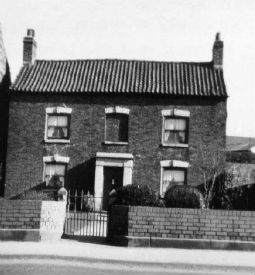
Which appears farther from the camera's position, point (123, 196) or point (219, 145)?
point (219, 145)

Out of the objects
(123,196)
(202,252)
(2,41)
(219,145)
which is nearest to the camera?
(202,252)

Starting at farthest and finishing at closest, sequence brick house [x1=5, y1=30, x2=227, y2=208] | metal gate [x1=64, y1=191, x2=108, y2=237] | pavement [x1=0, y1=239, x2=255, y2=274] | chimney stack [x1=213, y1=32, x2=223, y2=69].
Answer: chimney stack [x1=213, y1=32, x2=223, y2=69], brick house [x1=5, y1=30, x2=227, y2=208], metal gate [x1=64, y1=191, x2=108, y2=237], pavement [x1=0, y1=239, x2=255, y2=274]

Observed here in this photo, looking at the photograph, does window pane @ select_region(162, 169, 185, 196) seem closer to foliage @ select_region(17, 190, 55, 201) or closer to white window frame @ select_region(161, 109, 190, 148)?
white window frame @ select_region(161, 109, 190, 148)

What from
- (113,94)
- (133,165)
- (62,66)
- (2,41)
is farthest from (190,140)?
(2,41)

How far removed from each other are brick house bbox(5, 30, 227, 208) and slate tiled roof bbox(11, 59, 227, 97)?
0.06m

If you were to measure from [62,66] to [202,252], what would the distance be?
16.7 meters

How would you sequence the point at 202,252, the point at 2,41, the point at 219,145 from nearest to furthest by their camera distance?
1. the point at 202,252
2. the point at 219,145
3. the point at 2,41

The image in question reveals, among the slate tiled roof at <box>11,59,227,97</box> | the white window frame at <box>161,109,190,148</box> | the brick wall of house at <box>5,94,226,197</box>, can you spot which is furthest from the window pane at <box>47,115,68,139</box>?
the white window frame at <box>161,109,190,148</box>

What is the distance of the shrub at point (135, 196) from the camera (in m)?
11.5

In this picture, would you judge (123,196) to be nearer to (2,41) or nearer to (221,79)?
(221,79)

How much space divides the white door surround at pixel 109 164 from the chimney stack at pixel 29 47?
286 inches

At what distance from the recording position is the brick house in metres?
21.6

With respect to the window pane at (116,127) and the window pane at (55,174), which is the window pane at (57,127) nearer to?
the window pane at (55,174)

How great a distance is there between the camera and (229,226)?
10.6 meters
